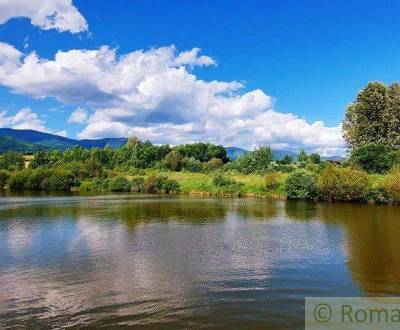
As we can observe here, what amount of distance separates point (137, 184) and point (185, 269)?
6824cm

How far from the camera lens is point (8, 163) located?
4692 inches

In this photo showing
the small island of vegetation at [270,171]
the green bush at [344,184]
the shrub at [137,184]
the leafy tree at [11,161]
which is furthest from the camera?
the leafy tree at [11,161]

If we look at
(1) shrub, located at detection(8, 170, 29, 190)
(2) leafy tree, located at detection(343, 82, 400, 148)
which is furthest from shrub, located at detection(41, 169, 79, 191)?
(2) leafy tree, located at detection(343, 82, 400, 148)

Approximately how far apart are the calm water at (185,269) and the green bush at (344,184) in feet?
56.3

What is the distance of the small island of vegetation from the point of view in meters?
60.2

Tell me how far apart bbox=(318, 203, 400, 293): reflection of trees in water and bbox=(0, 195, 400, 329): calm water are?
0.09 meters

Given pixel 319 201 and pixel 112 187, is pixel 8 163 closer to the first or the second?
pixel 112 187

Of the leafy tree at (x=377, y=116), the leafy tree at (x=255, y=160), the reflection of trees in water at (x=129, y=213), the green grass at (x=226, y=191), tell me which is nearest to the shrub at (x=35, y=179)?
the green grass at (x=226, y=191)

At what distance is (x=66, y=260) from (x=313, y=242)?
52.7 ft

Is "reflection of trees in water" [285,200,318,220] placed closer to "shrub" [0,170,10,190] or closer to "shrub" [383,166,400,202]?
→ "shrub" [383,166,400,202]

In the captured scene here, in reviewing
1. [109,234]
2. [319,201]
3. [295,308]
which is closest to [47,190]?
[319,201]

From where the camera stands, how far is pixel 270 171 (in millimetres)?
82250

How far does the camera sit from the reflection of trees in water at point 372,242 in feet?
65.7

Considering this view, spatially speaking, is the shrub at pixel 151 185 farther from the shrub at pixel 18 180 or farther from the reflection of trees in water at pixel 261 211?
the reflection of trees in water at pixel 261 211
